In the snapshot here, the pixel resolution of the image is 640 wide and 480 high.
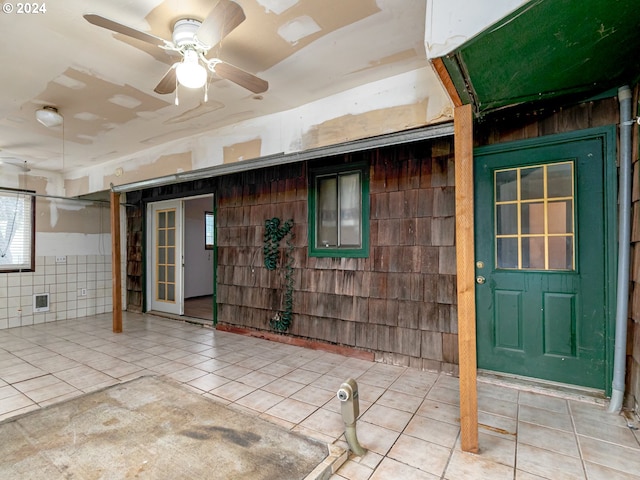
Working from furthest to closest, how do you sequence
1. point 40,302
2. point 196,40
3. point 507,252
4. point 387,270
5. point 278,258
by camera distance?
point 40,302, point 278,258, point 387,270, point 507,252, point 196,40

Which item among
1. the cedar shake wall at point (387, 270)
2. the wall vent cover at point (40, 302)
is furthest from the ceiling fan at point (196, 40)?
the wall vent cover at point (40, 302)

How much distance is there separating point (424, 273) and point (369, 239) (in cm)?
67

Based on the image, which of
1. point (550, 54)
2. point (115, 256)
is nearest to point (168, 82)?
point (550, 54)

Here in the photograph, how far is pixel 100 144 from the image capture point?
4316 mm

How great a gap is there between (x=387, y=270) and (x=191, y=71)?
247 centimetres

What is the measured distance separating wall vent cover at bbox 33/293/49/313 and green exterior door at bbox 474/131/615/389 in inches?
252

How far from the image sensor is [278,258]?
427 centimetres

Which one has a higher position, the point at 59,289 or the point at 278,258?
the point at 278,258

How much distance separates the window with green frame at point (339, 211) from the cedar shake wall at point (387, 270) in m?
0.09

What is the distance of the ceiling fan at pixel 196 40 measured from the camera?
1.64 m

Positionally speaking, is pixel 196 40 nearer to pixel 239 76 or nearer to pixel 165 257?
pixel 239 76

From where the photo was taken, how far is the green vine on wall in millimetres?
4137

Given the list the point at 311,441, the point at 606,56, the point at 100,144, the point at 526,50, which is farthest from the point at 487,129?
the point at 100,144

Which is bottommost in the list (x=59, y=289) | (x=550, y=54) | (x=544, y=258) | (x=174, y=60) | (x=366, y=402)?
(x=366, y=402)
